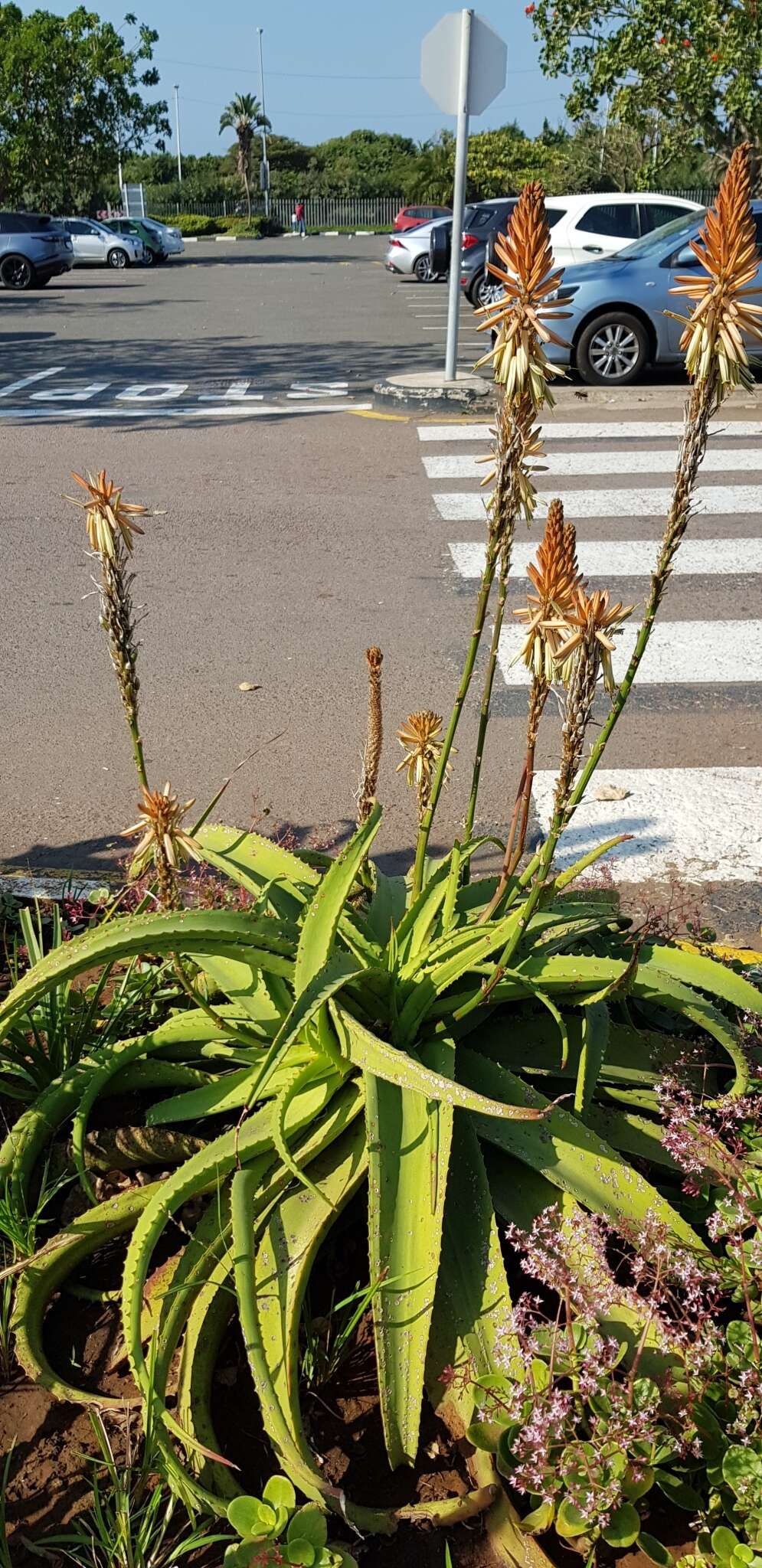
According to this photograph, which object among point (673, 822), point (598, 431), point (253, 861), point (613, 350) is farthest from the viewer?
point (613, 350)

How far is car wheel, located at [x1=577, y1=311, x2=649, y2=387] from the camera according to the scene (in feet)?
41.3

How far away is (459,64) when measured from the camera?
35.8 feet

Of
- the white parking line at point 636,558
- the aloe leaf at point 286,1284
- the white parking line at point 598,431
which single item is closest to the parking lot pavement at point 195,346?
the white parking line at point 598,431

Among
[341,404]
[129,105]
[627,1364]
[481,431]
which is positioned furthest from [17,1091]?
[129,105]

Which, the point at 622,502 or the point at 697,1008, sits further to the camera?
the point at 622,502

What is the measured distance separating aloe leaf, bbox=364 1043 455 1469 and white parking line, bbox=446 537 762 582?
534 centimetres

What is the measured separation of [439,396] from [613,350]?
199 cm

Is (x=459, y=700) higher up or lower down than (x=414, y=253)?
lower down

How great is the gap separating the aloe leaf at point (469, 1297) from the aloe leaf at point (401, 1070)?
0.54 ft

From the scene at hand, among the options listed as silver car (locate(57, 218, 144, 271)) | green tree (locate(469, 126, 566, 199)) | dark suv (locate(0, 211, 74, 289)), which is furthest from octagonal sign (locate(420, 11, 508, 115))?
green tree (locate(469, 126, 566, 199))

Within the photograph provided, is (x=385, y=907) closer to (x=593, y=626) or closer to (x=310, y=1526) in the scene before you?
(x=593, y=626)

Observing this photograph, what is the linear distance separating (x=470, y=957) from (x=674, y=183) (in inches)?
1802

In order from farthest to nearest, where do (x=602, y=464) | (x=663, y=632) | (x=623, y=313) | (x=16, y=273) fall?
(x=16, y=273) < (x=623, y=313) < (x=602, y=464) < (x=663, y=632)

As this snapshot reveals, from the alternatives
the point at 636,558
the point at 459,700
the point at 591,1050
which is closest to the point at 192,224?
the point at 636,558
